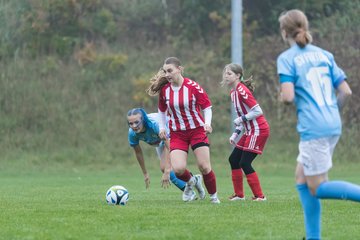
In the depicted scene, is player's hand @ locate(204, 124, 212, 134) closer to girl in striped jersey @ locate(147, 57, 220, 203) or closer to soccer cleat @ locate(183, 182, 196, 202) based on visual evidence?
girl in striped jersey @ locate(147, 57, 220, 203)

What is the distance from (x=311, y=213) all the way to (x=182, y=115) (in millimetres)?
4158

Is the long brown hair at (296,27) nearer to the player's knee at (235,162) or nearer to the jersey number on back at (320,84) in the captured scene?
the jersey number on back at (320,84)

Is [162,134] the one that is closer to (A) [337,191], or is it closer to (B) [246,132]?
(B) [246,132]

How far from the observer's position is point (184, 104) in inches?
391

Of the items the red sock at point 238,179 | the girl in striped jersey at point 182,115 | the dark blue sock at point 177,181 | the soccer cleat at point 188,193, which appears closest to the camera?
the girl in striped jersey at point 182,115

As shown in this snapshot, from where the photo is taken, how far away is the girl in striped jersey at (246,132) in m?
10.5

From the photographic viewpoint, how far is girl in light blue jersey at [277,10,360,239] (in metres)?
5.91

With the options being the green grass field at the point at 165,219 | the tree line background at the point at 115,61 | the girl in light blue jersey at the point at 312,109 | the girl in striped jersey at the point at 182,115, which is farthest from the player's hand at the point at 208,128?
the tree line background at the point at 115,61

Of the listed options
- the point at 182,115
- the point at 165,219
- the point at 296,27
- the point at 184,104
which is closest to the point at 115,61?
the point at 182,115

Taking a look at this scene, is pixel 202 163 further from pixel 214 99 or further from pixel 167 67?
pixel 214 99

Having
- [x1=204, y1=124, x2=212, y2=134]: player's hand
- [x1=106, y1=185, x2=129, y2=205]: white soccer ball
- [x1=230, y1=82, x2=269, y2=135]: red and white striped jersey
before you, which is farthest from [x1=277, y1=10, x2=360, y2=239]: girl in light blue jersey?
[x1=230, y1=82, x2=269, y2=135]: red and white striped jersey

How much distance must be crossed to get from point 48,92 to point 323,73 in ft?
69.9

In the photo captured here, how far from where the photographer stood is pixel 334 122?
5977 millimetres

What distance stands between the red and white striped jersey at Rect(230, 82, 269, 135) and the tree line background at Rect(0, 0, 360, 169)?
13.5 m
